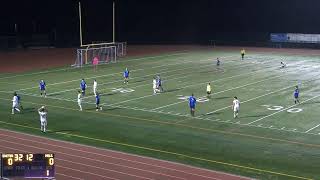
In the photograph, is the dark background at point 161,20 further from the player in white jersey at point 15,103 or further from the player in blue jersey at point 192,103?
the player in blue jersey at point 192,103

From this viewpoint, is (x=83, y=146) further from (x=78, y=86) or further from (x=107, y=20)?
(x=107, y=20)

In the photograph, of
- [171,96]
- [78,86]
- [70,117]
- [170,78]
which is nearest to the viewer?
[70,117]

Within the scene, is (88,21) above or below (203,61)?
above

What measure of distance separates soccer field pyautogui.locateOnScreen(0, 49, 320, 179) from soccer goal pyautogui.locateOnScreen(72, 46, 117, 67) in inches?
152

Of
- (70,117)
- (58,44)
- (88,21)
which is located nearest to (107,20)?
(88,21)

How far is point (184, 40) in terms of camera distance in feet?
287

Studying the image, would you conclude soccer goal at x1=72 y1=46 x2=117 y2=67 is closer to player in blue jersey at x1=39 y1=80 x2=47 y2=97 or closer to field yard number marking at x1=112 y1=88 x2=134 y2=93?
field yard number marking at x1=112 y1=88 x2=134 y2=93

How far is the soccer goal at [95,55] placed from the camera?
54719 millimetres

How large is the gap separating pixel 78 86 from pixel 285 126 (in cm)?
1919

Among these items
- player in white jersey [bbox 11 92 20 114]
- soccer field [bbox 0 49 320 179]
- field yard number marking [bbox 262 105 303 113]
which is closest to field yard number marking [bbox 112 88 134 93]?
soccer field [bbox 0 49 320 179]

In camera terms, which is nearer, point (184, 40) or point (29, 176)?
point (29, 176)
